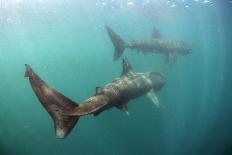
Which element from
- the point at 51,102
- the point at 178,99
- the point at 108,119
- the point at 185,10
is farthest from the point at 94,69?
the point at 51,102

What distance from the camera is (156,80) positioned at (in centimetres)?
1531

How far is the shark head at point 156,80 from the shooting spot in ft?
49.1

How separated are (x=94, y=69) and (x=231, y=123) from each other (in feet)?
86.2

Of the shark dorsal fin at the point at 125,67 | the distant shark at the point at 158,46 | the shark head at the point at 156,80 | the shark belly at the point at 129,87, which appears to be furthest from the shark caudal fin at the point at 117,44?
the shark dorsal fin at the point at 125,67

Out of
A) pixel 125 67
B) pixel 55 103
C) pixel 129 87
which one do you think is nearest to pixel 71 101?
pixel 55 103

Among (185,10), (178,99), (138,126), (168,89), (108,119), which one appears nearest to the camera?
(138,126)

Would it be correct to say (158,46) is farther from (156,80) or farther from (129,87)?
(129,87)

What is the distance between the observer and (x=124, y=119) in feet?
69.4

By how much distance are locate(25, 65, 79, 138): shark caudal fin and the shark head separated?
796cm

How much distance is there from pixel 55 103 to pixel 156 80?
28.9 ft

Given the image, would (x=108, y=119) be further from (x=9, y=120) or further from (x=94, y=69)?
(x=94, y=69)

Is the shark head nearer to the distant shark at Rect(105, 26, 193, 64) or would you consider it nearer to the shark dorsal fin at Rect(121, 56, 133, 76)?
the shark dorsal fin at Rect(121, 56, 133, 76)

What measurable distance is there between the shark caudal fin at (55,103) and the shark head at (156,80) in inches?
313

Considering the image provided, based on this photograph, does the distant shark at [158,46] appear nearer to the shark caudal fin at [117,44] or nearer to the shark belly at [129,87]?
the shark caudal fin at [117,44]
